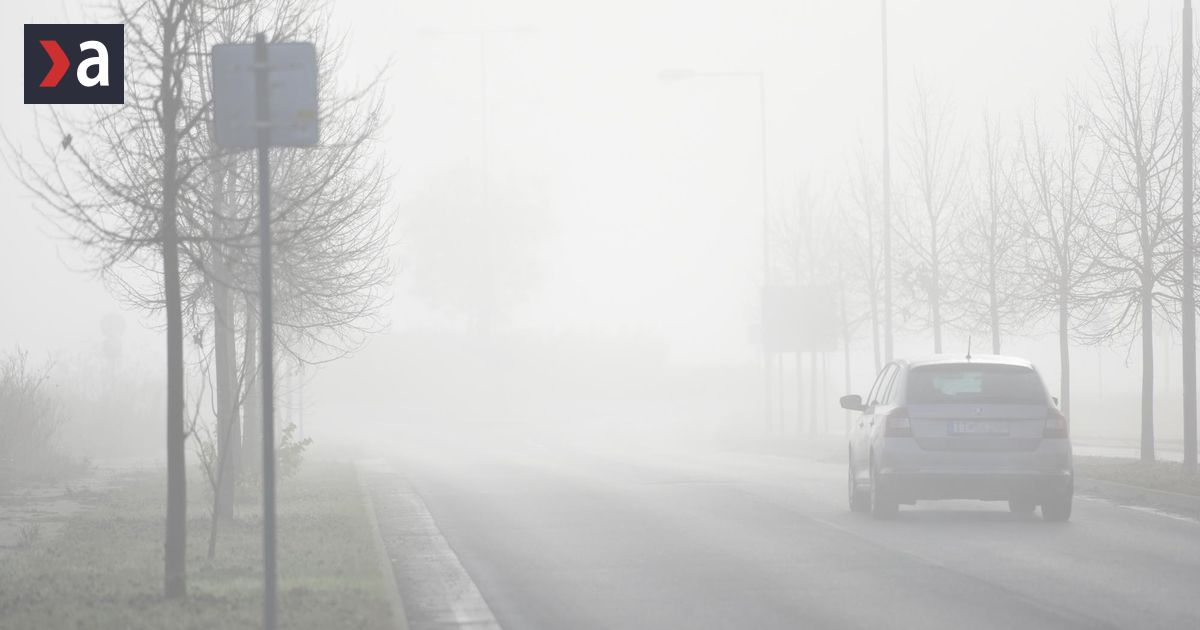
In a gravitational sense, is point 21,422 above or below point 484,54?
below

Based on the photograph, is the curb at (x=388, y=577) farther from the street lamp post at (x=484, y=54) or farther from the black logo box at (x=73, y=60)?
the street lamp post at (x=484, y=54)

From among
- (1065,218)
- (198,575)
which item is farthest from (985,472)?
(1065,218)

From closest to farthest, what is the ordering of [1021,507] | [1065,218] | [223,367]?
[223,367]
[1021,507]
[1065,218]

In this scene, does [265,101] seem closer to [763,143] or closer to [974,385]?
[974,385]

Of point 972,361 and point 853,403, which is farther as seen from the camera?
point 853,403

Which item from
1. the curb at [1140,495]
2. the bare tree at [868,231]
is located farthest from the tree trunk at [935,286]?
the curb at [1140,495]

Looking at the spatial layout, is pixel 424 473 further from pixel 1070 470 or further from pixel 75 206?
pixel 75 206

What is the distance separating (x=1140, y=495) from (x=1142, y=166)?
5.45 m

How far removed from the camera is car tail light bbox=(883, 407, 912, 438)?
55.6 feet

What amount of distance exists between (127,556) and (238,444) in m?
5.51

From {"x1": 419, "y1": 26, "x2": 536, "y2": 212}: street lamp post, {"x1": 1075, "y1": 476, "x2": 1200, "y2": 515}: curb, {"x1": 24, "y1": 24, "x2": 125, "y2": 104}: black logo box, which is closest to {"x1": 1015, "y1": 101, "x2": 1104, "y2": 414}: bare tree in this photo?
{"x1": 1075, "y1": 476, "x2": 1200, "y2": 515}: curb

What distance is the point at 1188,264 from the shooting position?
69.2ft

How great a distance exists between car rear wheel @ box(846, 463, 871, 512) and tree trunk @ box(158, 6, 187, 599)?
362 inches

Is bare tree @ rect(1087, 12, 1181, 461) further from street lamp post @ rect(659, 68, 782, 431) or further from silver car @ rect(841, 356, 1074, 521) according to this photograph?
street lamp post @ rect(659, 68, 782, 431)
